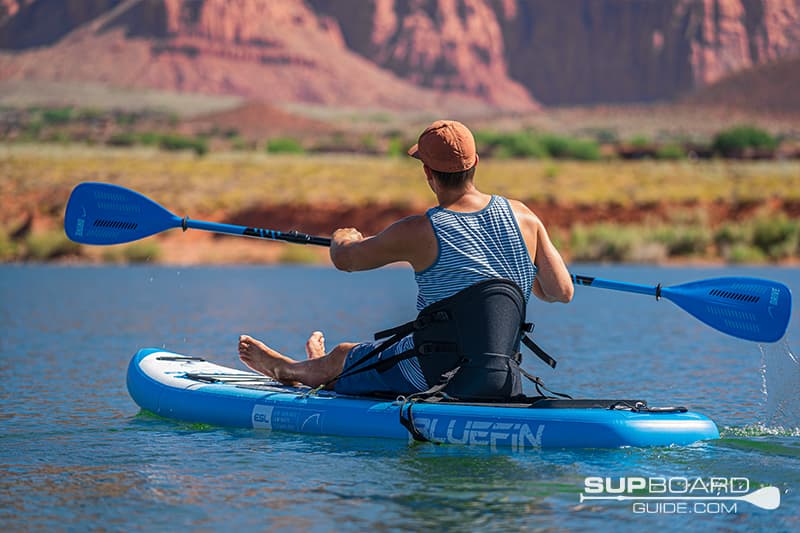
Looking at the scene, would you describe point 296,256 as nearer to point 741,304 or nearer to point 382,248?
point 741,304

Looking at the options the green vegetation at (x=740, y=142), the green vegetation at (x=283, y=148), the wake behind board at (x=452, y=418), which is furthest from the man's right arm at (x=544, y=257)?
the green vegetation at (x=283, y=148)

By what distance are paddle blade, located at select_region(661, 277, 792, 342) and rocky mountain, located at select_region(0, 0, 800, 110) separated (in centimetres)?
12038

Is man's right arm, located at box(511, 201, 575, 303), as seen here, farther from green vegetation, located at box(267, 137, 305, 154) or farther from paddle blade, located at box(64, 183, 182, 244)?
green vegetation, located at box(267, 137, 305, 154)

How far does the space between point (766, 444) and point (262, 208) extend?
29.4 meters

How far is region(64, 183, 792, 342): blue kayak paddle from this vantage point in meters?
7.61

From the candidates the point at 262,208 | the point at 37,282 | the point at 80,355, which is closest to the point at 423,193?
the point at 262,208

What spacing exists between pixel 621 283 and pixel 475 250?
6.13 feet

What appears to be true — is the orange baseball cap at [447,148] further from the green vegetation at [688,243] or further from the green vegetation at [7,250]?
the green vegetation at [7,250]

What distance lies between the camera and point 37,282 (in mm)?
22625

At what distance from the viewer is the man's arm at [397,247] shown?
21.4 ft

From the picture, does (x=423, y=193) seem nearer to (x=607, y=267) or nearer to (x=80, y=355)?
(x=607, y=267)

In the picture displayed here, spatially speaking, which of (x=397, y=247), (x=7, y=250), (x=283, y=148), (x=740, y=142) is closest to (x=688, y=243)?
(x=7, y=250)
